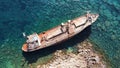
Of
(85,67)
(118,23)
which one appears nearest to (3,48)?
(85,67)

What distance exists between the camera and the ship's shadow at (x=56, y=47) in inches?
2030

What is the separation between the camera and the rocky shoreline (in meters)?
49.8

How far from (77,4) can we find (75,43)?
A: 42.3 feet

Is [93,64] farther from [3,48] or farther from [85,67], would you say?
[3,48]

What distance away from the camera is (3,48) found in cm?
5297

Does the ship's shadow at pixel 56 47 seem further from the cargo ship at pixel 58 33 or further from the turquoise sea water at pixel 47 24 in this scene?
the cargo ship at pixel 58 33

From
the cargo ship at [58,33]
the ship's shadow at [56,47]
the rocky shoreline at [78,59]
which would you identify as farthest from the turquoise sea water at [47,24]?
the rocky shoreline at [78,59]

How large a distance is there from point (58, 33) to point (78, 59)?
22.8 feet

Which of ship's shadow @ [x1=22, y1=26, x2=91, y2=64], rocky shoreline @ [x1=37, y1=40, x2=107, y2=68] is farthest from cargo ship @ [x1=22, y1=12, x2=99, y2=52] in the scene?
rocky shoreline @ [x1=37, y1=40, x2=107, y2=68]

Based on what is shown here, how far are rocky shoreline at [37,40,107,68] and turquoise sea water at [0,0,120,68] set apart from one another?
1.58 meters

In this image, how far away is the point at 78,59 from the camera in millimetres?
50906

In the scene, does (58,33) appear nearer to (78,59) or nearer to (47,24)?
(47,24)

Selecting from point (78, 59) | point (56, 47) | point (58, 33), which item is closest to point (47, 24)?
point (58, 33)

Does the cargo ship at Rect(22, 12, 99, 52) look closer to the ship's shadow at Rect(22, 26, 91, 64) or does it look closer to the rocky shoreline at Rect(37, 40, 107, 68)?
the ship's shadow at Rect(22, 26, 91, 64)
